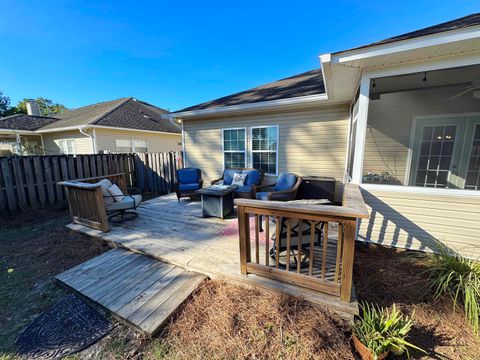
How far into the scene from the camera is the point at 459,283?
2.08 metres

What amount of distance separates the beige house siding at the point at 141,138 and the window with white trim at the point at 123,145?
161 millimetres

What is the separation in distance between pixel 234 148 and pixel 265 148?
1.06 metres

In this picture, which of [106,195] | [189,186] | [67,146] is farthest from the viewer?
[67,146]

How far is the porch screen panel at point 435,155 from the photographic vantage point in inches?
178

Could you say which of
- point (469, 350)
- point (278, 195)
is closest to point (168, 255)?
point (278, 195)

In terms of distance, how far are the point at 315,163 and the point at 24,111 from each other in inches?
1412

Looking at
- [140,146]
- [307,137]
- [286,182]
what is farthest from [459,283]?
[140,146]

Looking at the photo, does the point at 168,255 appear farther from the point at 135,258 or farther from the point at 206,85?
the point at 206,85

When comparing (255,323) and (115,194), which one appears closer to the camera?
(255,323)

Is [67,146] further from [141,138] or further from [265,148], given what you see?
[265,148]

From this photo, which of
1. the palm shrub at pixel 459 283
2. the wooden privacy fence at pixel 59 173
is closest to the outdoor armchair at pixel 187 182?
the wooden privacy fence at pixel 59 173

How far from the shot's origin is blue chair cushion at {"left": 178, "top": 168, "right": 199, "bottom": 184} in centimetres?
580

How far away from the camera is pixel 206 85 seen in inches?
615

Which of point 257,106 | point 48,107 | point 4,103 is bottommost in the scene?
point 257,106
